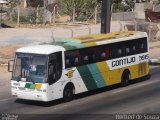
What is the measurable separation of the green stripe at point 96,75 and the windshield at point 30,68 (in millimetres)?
2982

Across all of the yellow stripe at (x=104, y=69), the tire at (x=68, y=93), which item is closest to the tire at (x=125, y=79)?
the yellow stripe at (x=104, y=69)

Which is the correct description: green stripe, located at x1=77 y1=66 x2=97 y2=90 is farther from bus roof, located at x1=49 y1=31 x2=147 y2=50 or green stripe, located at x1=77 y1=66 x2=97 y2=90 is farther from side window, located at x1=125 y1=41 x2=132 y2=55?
side window, located at x1=125 y1=41 x2=132 y2=55

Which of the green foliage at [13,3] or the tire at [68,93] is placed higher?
the green foliage at [13,3]

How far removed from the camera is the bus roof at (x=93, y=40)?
24.4 metres

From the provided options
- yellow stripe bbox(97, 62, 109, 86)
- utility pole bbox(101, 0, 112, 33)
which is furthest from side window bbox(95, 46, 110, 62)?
utility pole bbox(101, 0, 112, 33)

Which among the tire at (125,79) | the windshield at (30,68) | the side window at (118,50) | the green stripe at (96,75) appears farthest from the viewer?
the tire at (125,79)

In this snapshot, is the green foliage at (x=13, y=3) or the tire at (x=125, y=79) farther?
the green foliage at (x=13, y=3)

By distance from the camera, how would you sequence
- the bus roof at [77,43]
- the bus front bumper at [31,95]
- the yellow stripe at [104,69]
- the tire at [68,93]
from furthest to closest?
the yellow stripe at [104,69] → the tire at [68,93] → the bus roof at [77,43] → the bus front bumper at [31,95]

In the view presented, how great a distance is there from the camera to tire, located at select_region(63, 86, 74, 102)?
2348 cm

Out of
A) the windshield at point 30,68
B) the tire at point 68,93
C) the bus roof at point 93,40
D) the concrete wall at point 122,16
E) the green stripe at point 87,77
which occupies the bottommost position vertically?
the tire at point 68,93

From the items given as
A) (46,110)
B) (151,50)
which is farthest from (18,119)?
(151,50)

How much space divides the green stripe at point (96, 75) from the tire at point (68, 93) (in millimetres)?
1621

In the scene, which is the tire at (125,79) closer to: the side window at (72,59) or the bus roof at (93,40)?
the bus roof at (93,40)

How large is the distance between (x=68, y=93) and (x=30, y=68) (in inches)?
79.9
